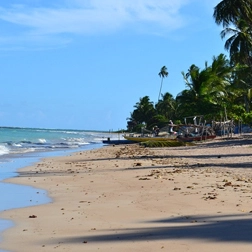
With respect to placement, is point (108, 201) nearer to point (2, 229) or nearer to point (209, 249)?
point (2, 229)

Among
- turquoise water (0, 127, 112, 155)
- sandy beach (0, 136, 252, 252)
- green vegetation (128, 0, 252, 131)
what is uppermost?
green vegetation (128, 0, 252, 131)

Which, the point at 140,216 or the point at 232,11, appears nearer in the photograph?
the point at 140,216

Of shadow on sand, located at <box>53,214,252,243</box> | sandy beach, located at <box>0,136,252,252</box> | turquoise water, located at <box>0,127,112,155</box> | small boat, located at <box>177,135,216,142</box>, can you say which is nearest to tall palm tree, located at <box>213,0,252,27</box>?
small boat, located at <box>177,135,216,142</box>

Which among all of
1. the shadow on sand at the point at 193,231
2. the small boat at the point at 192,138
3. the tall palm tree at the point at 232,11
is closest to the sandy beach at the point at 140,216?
the shadow on sand at the point at 193,231

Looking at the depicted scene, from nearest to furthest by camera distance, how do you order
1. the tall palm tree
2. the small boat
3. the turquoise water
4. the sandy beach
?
the sandy beach
the tall palm tree
the turquoise water
the small boat

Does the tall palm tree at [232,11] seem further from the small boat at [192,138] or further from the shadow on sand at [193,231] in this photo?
the shadow on sand at [193,231]

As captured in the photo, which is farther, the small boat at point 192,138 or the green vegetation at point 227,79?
the small boat at point 192,138

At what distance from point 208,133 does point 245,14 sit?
44.9ft

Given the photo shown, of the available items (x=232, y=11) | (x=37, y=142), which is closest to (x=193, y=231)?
(x=232, y=11)

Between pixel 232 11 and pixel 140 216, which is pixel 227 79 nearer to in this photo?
pixel 232 11

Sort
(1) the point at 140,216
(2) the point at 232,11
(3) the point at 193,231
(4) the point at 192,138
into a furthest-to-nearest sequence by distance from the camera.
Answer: (4) the point at 192,138 → (2) the point at 232,11 → (1) the point at 140,216 → (3) the point at 193,231

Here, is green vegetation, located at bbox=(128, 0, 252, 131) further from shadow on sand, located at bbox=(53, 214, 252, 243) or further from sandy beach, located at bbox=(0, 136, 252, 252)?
shadow on sand, located at bbox=(53, 214, 252, 243)

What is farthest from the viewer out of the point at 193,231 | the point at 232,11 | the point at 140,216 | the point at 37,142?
the point at 37,142

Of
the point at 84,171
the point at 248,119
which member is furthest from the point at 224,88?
the point at 84,171
